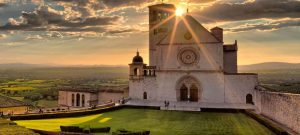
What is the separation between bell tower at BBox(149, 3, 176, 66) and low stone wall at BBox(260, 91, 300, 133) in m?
21.3

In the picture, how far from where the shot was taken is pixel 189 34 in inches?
1673

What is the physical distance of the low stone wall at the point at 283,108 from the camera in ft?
77.5

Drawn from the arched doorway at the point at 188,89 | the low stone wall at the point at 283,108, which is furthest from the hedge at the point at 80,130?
the arched doorway at the point at 188,89

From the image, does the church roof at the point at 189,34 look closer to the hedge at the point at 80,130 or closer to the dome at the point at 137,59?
the dome at the point at 137,59

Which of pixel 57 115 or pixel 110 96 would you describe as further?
pixel 110 96

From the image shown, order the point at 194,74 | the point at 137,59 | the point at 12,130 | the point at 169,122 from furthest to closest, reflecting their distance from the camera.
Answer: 1. the point at 137,59
2. the point at 194,74
3. the point at 169,122
4. the point at 12,130

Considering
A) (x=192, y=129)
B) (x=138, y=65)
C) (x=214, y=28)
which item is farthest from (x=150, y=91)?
(x=192, y=129)

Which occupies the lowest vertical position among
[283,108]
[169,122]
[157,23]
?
[169,122]

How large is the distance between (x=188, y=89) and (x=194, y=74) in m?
2.29

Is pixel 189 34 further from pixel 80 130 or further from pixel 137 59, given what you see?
pixel 80 130

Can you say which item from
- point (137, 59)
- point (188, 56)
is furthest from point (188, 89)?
point (137, 59)

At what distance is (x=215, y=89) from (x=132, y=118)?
14210 millimetres

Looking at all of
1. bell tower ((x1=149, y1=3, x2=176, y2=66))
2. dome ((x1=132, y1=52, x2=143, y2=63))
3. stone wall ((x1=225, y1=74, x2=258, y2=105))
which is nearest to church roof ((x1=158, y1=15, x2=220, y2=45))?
dome ((x1=132, y1=52, x2=143, y2=63))

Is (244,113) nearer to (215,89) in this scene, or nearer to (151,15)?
(215,89)
